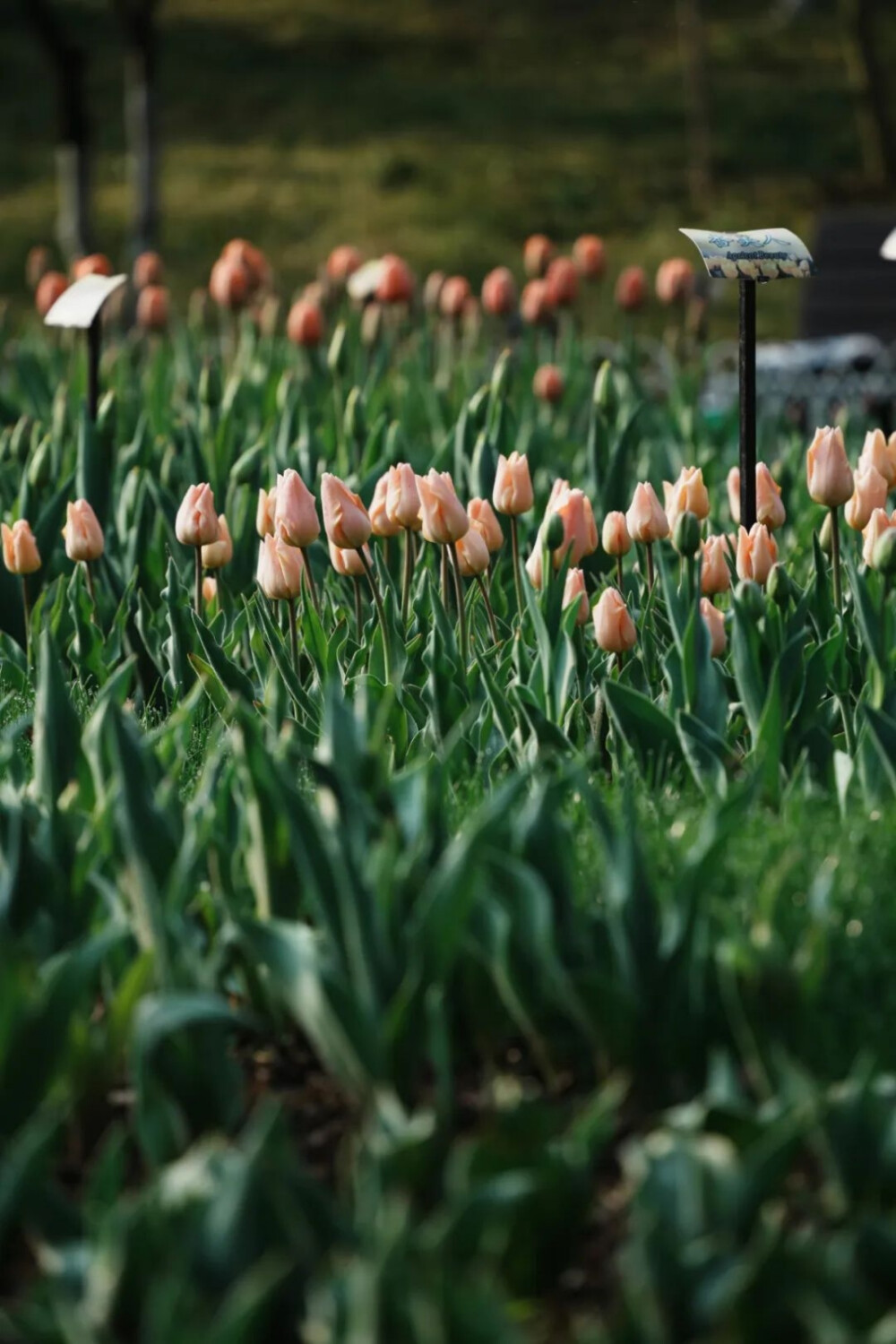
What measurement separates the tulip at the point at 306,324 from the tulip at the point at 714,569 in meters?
2.52

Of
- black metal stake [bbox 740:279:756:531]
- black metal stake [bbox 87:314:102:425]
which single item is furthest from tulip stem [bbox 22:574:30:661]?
black metal stake [bbox 740:279:756:531]

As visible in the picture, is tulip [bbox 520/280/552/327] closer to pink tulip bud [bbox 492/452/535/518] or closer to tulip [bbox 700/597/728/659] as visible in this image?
pink tulip bud [bbox 492/452/535/518]

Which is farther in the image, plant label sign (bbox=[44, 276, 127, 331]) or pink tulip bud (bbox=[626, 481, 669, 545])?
plant label sign (bbox=[44, 276, 127, 331])

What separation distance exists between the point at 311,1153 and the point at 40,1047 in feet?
1.07

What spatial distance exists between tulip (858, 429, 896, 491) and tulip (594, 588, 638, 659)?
61cm

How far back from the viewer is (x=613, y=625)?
2.79 m

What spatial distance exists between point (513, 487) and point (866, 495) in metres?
0.59

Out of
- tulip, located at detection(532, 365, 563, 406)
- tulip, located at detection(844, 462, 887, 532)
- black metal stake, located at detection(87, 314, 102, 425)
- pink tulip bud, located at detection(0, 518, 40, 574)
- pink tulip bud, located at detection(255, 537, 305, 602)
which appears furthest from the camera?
tulip, located at detection(532, 365, 563, 406)

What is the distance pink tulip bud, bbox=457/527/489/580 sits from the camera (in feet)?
10.1

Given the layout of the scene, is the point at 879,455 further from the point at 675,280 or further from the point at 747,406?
the point at 675,280

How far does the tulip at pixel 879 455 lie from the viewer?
3.13 m

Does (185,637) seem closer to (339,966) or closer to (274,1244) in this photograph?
(339,966)

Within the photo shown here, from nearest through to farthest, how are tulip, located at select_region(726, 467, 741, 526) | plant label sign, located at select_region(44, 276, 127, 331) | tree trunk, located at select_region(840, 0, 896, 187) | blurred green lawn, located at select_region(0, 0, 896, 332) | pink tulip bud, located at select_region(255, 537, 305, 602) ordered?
pink tulip bud, located at select_region(255, 537, 305, 602)
tulip, located at select_region(726, 467, 741, 526)
plant label sign, located at select_region(44, 276, 127, 331)
tree trunk, located at select_region(840, 0, 896, 187)
blurred green lawn, located at select_region(0, 0, 896, 332)

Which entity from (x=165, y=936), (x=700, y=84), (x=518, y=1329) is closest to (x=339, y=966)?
(x=165, y=936)
